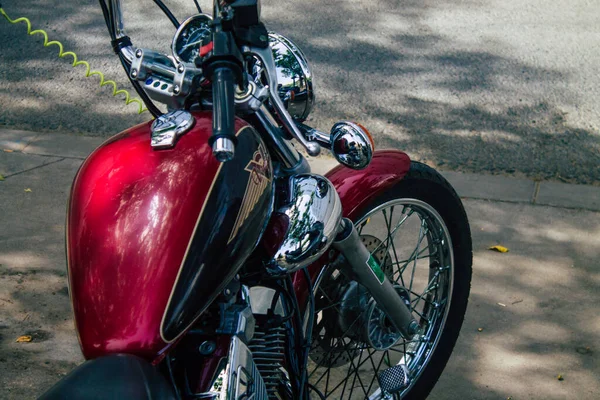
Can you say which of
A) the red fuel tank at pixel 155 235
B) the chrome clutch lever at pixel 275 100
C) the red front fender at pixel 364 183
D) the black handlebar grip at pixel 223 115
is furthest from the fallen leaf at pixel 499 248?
the black handlebar grip at pixel 223 115

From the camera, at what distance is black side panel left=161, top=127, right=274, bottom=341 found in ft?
4.99

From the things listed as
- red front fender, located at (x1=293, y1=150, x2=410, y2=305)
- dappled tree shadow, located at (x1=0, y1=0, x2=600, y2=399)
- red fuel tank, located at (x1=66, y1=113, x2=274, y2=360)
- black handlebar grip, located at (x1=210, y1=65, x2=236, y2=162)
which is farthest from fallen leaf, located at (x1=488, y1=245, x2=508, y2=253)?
black handlebar grip, located at (x1=210, y1=65, x2=236, y2=162)

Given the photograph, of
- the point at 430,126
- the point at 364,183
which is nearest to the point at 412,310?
the point at 364,183

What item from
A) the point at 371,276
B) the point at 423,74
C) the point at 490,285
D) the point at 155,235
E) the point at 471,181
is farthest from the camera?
the point at 423,74

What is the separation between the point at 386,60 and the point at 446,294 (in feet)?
9.47

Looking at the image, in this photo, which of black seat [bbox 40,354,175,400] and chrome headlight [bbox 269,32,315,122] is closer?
black seat [bbox 40,354,175,400]

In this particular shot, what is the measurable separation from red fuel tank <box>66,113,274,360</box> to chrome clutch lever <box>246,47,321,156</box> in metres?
0.12

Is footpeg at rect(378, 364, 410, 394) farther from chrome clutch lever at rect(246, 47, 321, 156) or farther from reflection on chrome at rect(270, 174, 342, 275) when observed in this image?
chrome clutch lever at rect(246, 47, 321, 156)

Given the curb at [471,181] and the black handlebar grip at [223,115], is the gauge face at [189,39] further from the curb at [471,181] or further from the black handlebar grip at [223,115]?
the curb at [471,181]

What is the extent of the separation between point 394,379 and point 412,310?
0.23 m

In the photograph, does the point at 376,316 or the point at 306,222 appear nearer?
the point at 306,222

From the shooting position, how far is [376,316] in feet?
7.77

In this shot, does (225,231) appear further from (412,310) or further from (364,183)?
(412,310)

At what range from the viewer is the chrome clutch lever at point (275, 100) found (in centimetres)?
170
